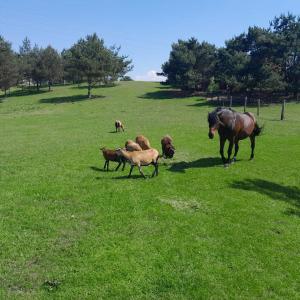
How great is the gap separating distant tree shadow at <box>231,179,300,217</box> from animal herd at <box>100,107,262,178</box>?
2643 mm

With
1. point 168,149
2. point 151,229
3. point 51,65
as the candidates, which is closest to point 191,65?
point 51,65

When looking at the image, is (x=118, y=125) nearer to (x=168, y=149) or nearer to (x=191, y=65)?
(x=168, y=149)

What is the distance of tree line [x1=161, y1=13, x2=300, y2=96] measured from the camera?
6625 centimetres

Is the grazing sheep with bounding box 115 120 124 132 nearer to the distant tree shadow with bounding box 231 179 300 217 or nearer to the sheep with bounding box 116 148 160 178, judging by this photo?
the sheep with bounding box 116 148 160 178

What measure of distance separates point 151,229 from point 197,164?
29.1ft

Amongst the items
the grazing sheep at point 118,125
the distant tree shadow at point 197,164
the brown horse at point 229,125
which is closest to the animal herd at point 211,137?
the brown horse at point 229,125

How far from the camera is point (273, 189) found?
53.7 feet

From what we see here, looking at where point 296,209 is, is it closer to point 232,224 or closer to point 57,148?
point 232,224

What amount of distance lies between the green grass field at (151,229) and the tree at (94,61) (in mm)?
58060

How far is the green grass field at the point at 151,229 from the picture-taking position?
9.01 meters

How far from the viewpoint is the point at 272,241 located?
37.4ft

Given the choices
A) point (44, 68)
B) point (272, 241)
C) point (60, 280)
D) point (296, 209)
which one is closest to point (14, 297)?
point (60, 280)

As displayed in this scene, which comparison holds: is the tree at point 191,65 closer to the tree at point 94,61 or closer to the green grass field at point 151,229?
the tree at point 94,61

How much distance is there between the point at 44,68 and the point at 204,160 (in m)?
83.1
